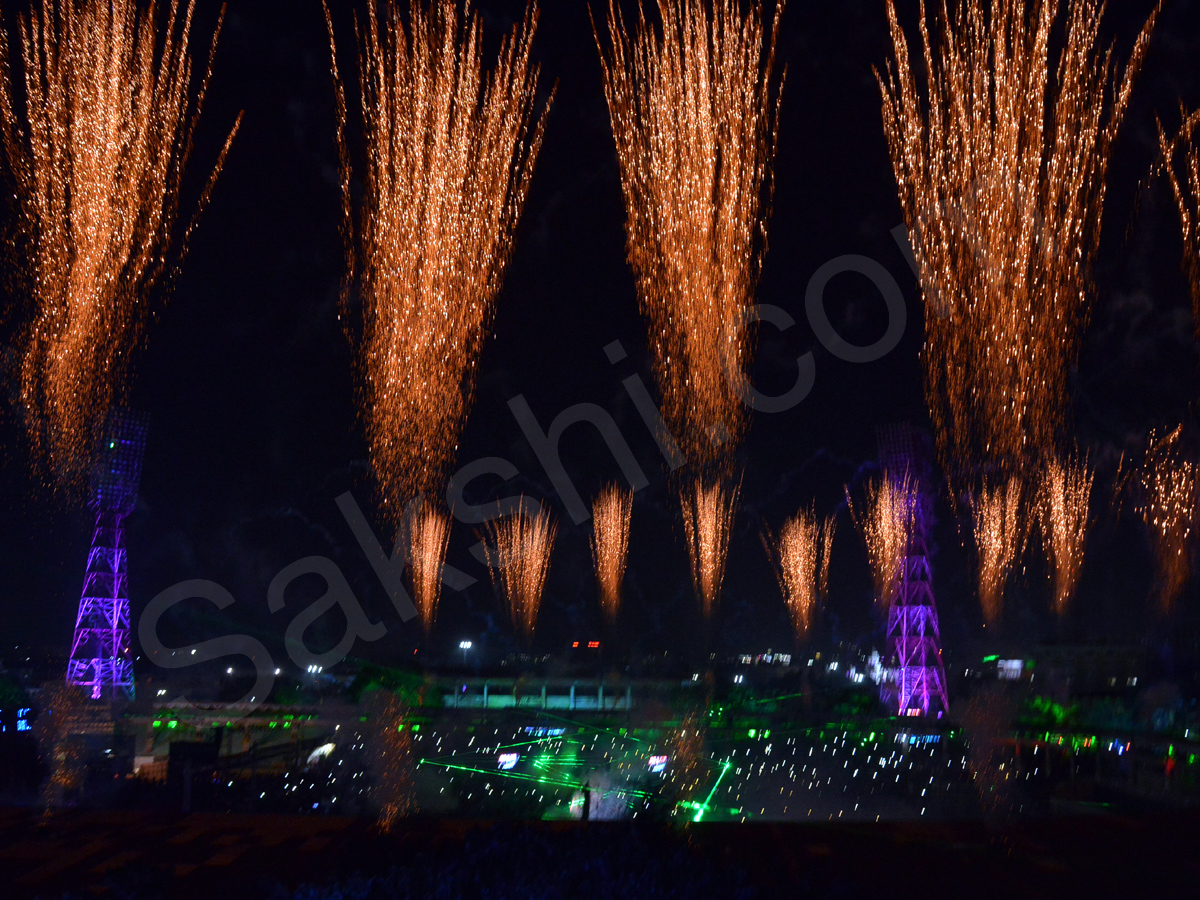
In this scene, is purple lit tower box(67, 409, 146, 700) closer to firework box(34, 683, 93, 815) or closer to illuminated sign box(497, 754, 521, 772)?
firework box(34, 683, 93, 815)

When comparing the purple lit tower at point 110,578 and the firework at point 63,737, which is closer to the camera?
the firework at point 63,737

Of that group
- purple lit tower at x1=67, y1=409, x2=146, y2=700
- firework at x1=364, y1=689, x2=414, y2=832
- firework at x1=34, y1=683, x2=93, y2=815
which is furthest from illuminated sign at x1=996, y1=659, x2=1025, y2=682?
firework at x1=34, y1=683, x2=93, y2=815

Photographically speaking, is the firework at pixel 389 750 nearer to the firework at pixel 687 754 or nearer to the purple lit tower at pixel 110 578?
the firework at pixel 687 754

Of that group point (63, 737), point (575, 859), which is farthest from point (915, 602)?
point (575, 859)

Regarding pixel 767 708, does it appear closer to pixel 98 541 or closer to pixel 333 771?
pixel 333 771

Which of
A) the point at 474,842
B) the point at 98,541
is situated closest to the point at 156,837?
the point at 474,842

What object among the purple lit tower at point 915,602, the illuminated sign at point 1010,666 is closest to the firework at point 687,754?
the purple lit tower at point 915,602
